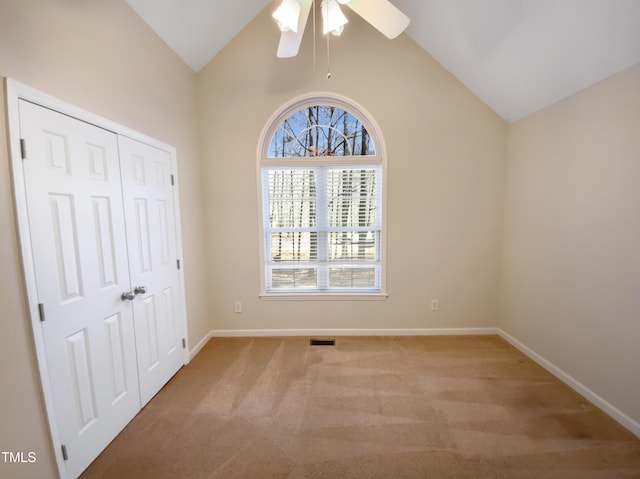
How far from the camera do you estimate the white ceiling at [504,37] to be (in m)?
1.56

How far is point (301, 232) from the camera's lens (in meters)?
3.01

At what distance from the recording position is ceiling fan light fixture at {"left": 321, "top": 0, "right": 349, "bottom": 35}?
1492mm

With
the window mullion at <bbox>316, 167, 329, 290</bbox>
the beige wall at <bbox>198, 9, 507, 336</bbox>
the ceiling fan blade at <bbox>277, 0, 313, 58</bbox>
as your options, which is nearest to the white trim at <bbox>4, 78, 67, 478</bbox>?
the ceiling fan blade at <bbox>277, 0, 313, 58</bbox>

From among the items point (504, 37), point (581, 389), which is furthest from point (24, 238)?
point (581, 389)

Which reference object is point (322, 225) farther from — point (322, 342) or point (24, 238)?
point (24, 238)

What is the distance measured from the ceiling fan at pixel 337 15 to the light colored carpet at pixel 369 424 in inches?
101

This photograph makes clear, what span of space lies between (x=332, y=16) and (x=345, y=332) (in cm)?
285

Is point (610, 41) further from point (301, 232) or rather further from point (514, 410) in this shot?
point (301, 232)

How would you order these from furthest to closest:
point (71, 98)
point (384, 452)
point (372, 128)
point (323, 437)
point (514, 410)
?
point (372, 128) < point (514, 410) < point (323, 437) < point (384, 452) < point (71, 98)

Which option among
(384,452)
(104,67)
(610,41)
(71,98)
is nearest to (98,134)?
(71,98)

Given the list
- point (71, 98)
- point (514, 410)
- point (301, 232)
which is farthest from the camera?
point (301, 232)

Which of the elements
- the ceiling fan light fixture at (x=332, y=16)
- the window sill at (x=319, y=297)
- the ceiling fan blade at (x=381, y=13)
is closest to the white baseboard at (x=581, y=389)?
the window sill at (x=319, y=297)

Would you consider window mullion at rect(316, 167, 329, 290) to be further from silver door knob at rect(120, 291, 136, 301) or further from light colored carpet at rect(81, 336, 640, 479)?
silver door knob at rect(120, 291, 136, 301)

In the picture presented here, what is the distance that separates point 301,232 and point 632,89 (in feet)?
9.07
